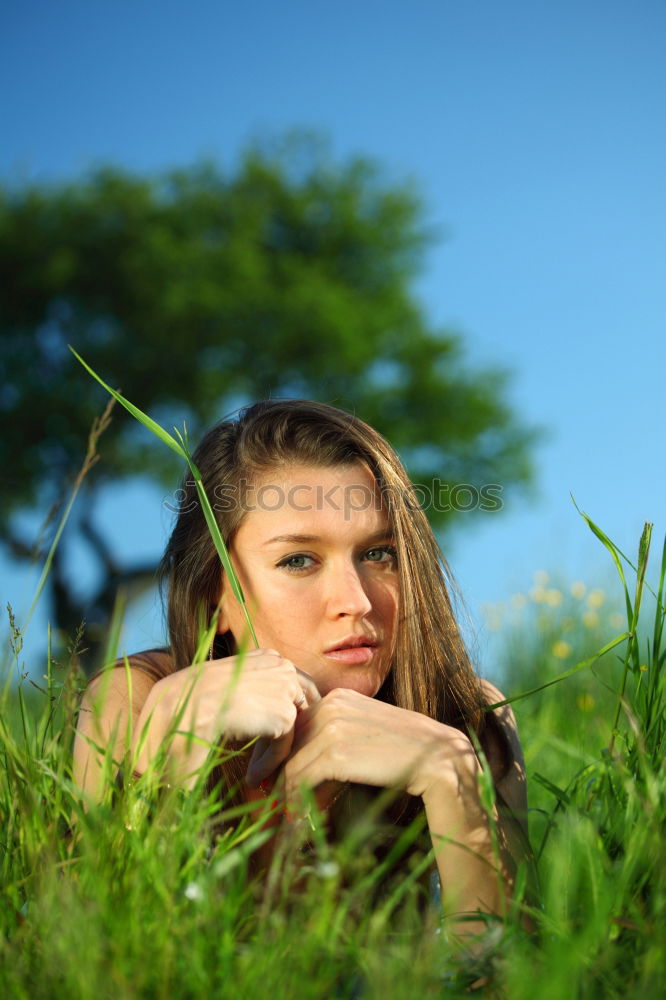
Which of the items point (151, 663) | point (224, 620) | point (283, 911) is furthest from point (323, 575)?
point (283, 911)

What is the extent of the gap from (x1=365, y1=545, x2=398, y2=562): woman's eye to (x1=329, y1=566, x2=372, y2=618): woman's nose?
18cm

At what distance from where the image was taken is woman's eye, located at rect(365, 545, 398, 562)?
2.96m

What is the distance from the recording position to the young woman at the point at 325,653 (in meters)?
2.06

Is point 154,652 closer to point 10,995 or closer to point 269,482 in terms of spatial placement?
point 269,482

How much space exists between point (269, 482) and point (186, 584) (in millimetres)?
509

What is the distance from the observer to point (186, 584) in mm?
3258

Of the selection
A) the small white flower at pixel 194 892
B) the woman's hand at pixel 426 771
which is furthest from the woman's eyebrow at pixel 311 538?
the small white flower at pixel 194 892

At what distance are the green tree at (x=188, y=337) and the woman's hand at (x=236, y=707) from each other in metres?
18.2

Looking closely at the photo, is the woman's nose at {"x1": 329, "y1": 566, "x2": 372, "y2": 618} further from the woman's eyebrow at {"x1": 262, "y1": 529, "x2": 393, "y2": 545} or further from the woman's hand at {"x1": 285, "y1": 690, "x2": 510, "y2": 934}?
the woman's hand at {"x1": 285, "y1": 690, "x2": 510, "y2": 934}

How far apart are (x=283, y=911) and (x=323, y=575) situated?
129 centimetres

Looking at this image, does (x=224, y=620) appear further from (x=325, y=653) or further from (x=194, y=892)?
(x=194, y=892)

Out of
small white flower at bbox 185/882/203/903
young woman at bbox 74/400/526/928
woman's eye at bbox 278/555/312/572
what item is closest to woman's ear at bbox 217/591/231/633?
young woman at bbox 74/400/526/928

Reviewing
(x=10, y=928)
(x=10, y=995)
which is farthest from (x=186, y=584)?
(x=10, y=995)

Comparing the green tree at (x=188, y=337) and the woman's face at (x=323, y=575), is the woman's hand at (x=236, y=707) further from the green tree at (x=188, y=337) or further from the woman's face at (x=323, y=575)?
the green tree at (x=188, y=337)
